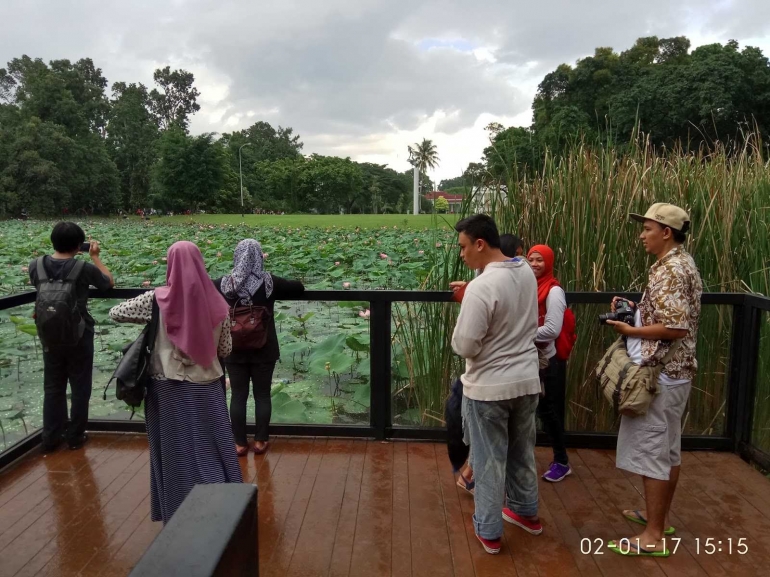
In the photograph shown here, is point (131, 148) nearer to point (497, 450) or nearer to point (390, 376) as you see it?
point (390, 376)

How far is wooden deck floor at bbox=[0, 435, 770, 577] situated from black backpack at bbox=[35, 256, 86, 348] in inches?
28.3

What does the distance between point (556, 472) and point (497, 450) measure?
928 millimetres

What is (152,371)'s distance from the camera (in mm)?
2242

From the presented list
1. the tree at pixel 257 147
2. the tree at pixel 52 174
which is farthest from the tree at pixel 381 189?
the tree at pixel 52 174

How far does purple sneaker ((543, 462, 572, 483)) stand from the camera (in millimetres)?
2877

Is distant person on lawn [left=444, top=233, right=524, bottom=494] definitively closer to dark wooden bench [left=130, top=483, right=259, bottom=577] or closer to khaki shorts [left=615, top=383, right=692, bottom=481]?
khaki shorts [left=615, top=383, right=692, bottom=481]

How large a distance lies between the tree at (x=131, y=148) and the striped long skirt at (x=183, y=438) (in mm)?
45726

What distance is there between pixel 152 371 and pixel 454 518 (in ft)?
4.86

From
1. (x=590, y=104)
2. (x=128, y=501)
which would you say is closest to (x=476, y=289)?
(x=128, y=501)

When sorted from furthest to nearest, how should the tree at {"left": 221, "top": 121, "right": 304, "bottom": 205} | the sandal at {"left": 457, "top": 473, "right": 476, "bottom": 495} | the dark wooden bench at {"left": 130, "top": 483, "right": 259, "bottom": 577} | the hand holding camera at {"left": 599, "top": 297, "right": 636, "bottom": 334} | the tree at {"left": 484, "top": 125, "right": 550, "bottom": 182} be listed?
the tree at {"left": 221, "top": 121, "right": 304, "bottom": 205} < the tree at {"left": 484, "top": 125, "right": 550, "bottom": 182} < the sandal at {"left": 457, "top": 473, "right": 476, "bottom": 495} < the hand holding camera at {"left": 599, "top": 297, "right": 636, "bottom": 334} < the dark wooden bench at {"left": 130, "top": 483, "right": 259, "bottom": 577}

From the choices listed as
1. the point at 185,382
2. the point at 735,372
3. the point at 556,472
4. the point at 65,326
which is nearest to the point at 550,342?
the point at 556,472

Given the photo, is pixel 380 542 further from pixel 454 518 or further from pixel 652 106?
pixel 652 106

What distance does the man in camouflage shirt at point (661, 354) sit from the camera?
2.07 metres

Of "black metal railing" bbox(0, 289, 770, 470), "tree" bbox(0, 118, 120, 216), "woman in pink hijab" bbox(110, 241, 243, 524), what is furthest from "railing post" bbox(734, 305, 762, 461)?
"tree" bbox(0, 118, 120, 216)
